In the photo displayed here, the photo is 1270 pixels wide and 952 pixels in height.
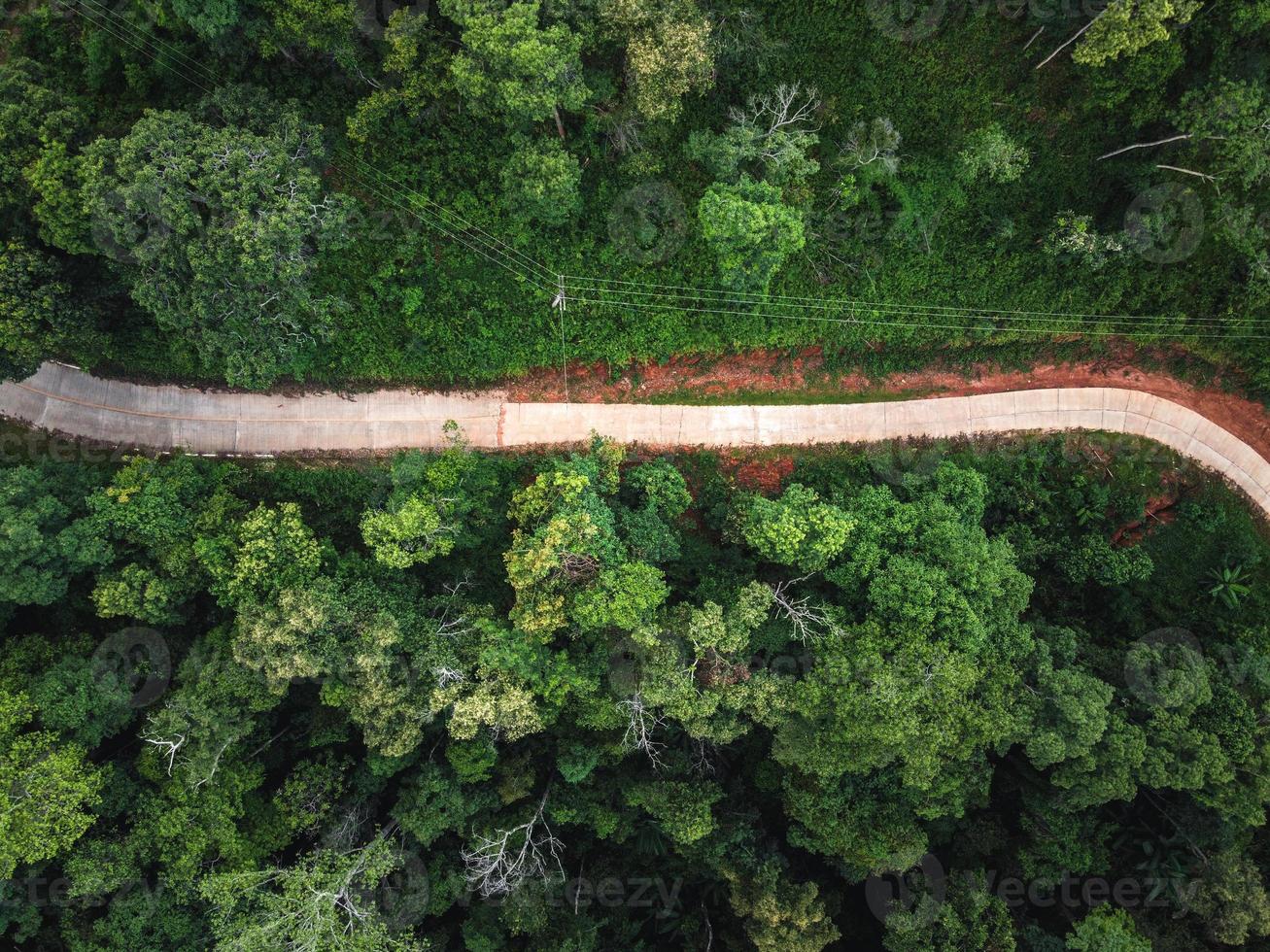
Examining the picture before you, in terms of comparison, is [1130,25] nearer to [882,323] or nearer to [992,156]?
[992,156]

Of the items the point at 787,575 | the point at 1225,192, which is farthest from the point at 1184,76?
the point at 787,575

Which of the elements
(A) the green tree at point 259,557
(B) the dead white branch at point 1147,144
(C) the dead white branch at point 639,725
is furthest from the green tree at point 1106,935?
(A) the green tree at point 259,557

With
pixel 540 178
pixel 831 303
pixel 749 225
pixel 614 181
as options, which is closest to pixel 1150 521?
pixel 831 303

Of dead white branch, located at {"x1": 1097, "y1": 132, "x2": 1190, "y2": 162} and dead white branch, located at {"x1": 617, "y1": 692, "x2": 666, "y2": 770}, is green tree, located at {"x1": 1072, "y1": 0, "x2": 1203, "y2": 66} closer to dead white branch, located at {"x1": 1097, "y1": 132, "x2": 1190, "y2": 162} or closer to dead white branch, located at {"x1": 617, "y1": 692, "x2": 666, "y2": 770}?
dead white branch, located at {"x1": 1097, "y1": 132, "x2": 1190, "y2": 162}

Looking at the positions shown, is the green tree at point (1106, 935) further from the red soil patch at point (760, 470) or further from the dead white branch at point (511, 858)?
the red soil patch at point (760, 470)

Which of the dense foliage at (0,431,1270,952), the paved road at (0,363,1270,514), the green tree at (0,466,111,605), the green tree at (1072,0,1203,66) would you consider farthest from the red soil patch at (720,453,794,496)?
the green tree at (0,466,111,605)

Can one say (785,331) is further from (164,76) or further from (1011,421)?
(164,76)
